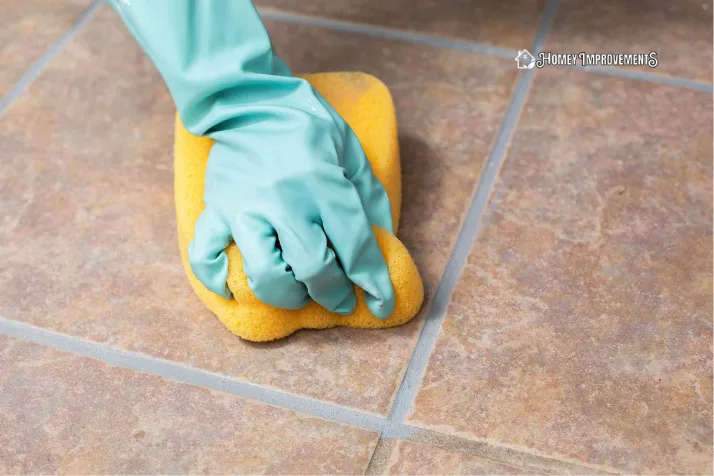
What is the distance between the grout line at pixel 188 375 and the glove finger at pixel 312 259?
0.10 meters

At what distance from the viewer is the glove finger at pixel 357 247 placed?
77 cm

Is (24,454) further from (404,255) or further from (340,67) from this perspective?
(340,67)

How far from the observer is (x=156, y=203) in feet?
3.16

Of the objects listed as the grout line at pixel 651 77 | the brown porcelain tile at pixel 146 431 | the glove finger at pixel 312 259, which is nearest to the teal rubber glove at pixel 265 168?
the glove finger at pixel 312 259

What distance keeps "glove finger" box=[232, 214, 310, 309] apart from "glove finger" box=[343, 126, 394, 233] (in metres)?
0.11

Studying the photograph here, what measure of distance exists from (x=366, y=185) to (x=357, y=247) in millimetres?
96

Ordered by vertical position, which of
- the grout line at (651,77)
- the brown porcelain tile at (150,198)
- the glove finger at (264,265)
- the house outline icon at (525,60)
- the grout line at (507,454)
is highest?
the glove finger at (264,265)

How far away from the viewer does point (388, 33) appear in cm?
120

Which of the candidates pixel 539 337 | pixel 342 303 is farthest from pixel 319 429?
pixel 539 337

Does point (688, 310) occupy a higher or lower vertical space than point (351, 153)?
lower

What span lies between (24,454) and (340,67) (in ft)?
2.16

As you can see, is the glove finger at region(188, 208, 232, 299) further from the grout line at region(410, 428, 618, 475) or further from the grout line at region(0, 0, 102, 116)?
the grout line at region(0, 0, 102, 116)

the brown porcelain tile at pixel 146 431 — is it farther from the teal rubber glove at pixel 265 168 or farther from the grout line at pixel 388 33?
the grout line at pixel 388 33

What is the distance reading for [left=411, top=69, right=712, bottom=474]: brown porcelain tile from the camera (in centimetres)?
76
